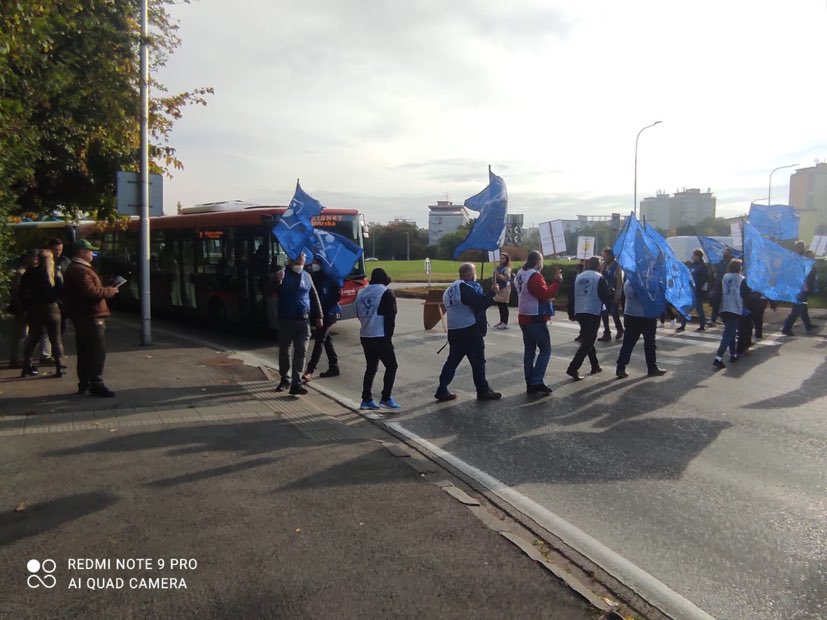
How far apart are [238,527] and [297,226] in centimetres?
628

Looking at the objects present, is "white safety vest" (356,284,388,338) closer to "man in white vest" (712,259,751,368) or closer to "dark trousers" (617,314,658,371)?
"dark trousers" (617,314,658,371)

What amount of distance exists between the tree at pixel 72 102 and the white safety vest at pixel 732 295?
9587 millimetres

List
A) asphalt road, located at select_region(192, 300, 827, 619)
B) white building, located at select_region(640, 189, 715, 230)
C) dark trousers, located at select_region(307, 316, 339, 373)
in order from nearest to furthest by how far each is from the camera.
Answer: asphalt road, located at select_region(192, 300, 827, 619) → dark trousers, located at select_region(307, 316, 339, 373) → white building, located at select_region(640, 189, 715, 230)

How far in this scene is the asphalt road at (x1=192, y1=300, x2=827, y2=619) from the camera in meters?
3.93

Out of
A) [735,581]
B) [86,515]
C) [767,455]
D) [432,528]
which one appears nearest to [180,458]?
[86,515]

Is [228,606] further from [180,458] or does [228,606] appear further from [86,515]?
[180,458]

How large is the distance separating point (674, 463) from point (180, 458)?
4249 millimetres

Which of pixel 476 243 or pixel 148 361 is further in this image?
pixel 476 243

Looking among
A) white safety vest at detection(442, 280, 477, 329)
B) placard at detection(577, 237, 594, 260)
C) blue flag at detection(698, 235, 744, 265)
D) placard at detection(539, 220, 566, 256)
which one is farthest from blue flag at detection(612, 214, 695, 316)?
placard at detection(539, 220, 566, 256)

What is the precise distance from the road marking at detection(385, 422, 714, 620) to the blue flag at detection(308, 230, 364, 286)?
15.9 feet

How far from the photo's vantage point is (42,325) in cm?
906

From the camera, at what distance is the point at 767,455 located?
611cm

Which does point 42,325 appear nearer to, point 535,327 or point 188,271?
point 535,327

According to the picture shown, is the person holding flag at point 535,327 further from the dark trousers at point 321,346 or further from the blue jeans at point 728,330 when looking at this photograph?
the blue jeans at point 728,330
